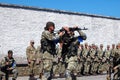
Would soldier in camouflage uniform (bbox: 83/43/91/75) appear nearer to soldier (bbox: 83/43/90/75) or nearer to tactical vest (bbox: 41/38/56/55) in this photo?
soldier (bbox: 83/43/90/75)

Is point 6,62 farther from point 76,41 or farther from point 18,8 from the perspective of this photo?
point 18,8

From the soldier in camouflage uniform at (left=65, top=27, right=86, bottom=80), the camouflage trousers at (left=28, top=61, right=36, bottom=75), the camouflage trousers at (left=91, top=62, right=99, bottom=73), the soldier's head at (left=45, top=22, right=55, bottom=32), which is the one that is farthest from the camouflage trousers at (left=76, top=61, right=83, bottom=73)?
the soldier's head at (left=45, top=22, right=55, bottom=32)

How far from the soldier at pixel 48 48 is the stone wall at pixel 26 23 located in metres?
11.2

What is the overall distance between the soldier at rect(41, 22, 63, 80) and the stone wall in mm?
11217

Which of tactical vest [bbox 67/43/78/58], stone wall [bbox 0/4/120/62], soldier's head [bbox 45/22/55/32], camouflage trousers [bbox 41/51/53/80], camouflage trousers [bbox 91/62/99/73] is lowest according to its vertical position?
camouflage trousers [bbox 91/62/99/73]

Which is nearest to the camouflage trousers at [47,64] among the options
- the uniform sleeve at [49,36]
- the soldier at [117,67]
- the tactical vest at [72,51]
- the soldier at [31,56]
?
the uniform sleeve at [49,36]

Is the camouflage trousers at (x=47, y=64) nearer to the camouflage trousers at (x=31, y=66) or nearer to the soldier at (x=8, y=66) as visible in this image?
the soldier at (x=8, y=66)

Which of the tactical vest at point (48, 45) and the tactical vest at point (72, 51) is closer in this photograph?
Answer: the tactical vest at point (48, 45)

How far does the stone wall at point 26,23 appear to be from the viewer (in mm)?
22469

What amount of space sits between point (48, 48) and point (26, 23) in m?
12.6

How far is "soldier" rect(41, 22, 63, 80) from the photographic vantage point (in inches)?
431

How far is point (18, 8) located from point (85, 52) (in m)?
4.79

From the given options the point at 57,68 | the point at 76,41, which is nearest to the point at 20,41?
the point at 57,68

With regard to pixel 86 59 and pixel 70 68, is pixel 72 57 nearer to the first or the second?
pixel 70 68
